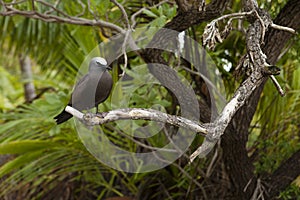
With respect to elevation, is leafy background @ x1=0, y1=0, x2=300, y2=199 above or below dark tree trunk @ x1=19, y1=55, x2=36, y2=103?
above

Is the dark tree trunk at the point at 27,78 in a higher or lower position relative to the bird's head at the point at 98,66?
lower

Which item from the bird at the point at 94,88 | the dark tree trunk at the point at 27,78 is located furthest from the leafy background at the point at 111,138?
the dark tree trunk at the point at 27,78

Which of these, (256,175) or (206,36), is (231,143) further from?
(206,36)

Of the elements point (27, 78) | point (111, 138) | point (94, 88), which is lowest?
point (27, 78)

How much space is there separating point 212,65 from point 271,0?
1.55 feet

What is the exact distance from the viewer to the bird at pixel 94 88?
1.77 metres

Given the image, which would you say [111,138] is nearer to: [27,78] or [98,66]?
[98,66]

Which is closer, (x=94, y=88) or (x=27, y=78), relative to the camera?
(x=94, y=88)

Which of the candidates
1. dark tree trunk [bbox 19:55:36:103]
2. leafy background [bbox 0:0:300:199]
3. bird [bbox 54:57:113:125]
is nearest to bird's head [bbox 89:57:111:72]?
bird [bbox 54:57:113:125]

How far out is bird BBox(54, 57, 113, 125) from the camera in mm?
1771

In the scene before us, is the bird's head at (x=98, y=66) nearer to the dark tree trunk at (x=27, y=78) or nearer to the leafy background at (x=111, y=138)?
the leafy background at (x=111, y=138)

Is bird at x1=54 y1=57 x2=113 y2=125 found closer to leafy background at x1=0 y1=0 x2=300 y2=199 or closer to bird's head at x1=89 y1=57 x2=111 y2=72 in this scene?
bird's head at x1=89 y1=57 x2=111 y2=72

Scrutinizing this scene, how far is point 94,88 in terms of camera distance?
1.80m

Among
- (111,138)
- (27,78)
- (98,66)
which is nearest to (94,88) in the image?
(98,66)
